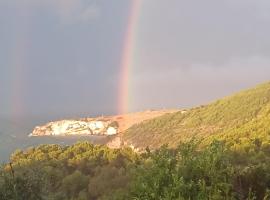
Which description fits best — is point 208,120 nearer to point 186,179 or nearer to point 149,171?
point 149,171

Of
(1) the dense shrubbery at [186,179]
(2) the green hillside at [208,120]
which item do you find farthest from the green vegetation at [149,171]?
(2) the green hillside at [208,120]

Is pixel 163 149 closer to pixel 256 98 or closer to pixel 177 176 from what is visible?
pixel 177 176

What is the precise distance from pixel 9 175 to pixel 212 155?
395 inches

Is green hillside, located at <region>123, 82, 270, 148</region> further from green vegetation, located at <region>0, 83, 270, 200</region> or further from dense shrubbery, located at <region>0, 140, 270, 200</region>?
dense shrubbery, located at <region>0, 140, 270, 200</region>

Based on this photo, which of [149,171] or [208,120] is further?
[208,120]

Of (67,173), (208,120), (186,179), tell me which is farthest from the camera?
(208,120)

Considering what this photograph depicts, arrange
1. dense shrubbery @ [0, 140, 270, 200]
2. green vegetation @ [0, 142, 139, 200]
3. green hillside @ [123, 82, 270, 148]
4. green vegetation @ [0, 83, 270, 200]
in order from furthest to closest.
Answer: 1. green hillside @ [123, 82, 270, 148]
2. green vegetation @ [0, 142, 139, 200]
3. green vegetation @ [0, 83, 270, 200]
4. dense shrubbery @ [0, 140, 270, 200]

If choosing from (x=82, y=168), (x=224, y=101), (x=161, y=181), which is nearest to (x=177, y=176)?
(x=161, y=181)

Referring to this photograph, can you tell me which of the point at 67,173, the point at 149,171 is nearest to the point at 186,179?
the point at 149,171

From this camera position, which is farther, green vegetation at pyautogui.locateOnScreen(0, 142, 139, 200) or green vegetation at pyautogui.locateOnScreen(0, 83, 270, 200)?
green vegetation at pyautogui.locateOnScreen(0, 142, 139, 200)

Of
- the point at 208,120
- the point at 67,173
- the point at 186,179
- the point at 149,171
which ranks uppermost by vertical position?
the point at 149,171

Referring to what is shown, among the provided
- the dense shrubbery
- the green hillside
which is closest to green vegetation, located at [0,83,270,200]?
the dense shrubbery

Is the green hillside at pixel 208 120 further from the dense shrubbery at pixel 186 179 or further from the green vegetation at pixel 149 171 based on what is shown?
the dense shrubbery at pixel 186 179

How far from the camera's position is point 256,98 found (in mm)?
134125
